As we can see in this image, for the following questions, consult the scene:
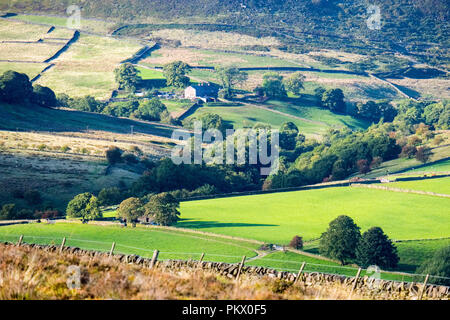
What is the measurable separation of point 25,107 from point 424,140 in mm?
93510

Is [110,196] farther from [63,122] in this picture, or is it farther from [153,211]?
[63,122]

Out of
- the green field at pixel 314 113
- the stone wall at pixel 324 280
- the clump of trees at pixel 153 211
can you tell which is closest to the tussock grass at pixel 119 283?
the stone wall at pixel 324 280

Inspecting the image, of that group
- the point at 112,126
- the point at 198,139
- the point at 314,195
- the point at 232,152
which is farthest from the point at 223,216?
the point at 112,126

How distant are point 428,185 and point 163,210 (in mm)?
47555

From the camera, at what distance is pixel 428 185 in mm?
100688

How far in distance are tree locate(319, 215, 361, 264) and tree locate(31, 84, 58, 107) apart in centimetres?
11619

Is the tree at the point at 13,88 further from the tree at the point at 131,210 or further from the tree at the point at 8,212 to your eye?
the tree at the point at 131,210

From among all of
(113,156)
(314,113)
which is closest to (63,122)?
(113,156)

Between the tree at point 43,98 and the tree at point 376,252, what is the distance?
119300 millimetres

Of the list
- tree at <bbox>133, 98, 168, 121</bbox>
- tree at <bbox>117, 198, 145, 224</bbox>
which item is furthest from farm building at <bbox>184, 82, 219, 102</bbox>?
tree at <bbox>117, 198, 145, 224</bbox>

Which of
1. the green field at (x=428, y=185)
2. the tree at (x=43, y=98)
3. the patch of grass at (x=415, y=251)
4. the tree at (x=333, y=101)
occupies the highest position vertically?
the tree at (x=333, y=101)

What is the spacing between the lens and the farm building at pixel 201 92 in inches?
7530

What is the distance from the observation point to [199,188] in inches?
4158

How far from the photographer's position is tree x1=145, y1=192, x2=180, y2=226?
72625 mm
